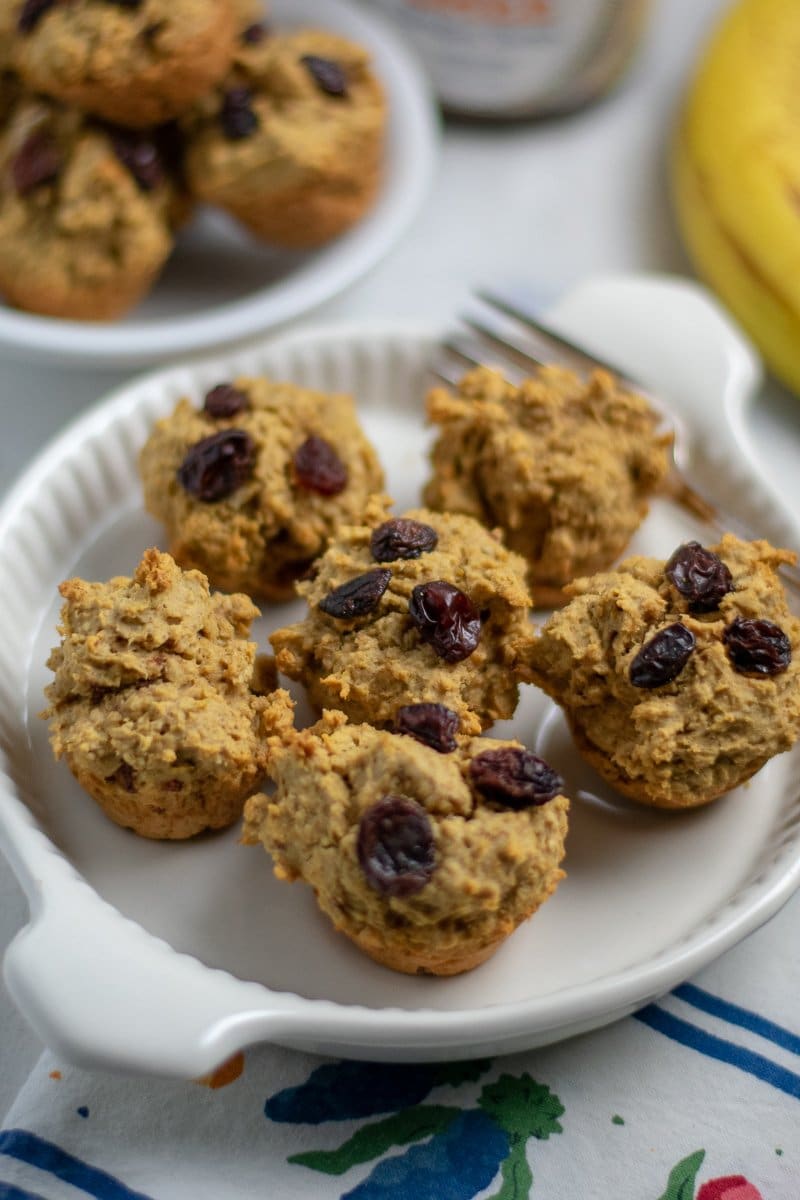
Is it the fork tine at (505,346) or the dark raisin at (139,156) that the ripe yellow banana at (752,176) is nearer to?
the fork tine at (505,346)

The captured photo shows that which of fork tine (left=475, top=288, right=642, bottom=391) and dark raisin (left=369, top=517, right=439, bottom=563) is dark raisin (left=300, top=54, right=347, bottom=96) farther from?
dark raisin (left=369, top=517, right=439, bottom=563)

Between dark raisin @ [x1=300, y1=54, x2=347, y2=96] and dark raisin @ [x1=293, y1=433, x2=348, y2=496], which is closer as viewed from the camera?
dark raisin @ [x1=293, y1=433, x2=348, y2=496]

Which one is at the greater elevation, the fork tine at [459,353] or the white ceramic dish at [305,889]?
the fork tine at [459,353]

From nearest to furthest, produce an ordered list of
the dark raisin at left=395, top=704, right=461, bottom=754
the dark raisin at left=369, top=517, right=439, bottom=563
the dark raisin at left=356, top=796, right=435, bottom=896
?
the dark raisin at left=356, top=796, right=435, bottom=896
the dark raisin at left=395, top=704, right=461, bottom=754
the dark raisin at left=369, top=517, right=439, bottom=563

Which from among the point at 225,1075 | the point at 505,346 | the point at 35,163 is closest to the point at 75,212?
the point at 35,163

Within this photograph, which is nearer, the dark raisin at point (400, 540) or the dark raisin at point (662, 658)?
the dark raisin at point (662, 658)

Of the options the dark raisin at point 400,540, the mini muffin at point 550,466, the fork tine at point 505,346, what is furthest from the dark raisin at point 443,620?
the fork tine at point 505,346

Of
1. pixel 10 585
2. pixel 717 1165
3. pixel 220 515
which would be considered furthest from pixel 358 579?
pixel 717 1165

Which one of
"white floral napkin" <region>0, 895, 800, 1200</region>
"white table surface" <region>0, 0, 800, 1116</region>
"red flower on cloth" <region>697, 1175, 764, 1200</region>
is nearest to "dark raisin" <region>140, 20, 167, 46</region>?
"white table surface" <region>0, 0, 800, 1116</region>
